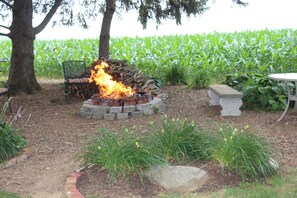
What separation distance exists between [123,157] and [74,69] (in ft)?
20.8

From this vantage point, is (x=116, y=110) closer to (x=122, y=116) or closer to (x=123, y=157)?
(x=122, y=116)

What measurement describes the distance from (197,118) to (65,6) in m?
6.27

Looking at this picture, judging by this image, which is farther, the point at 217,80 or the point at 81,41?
A: the point at 81,41

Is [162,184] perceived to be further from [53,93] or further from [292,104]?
[53,93]

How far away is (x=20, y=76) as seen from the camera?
10.9m

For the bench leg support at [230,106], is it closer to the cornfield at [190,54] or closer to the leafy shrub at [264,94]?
the leafy shrub at [264,94]

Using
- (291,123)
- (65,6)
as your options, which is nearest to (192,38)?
(65,6)

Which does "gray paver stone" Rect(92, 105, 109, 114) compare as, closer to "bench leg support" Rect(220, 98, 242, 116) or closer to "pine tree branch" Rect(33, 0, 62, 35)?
"bench leg support" Rect(220, 98, 242, 116)

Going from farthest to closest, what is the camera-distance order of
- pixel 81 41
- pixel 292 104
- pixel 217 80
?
pixel 81 41, pixel 217 80, pixel 292 104

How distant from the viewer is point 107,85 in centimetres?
877

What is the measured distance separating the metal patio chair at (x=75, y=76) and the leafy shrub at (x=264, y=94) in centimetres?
335

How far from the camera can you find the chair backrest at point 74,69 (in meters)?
10.2

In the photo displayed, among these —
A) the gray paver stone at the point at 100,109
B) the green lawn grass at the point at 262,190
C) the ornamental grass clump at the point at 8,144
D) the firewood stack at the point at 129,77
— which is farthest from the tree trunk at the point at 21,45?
the green lawn grass at the point at 262,190

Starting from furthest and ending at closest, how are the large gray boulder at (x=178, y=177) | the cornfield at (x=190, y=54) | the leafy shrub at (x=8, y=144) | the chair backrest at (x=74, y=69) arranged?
the cornfield at (x=190, y=54), the chair backrest at (x=74, y=69), the leafy shrub at (x=8, y=144), the large gray boulder at (x=178, y=177)
